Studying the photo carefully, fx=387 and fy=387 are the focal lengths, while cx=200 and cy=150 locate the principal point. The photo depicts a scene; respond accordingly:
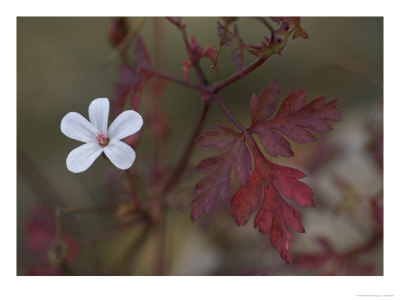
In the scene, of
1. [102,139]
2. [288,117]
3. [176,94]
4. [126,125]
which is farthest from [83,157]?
[176,94]

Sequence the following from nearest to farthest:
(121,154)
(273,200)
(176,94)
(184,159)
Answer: (121,154)
(273,200)
(184,159)
(176,94)

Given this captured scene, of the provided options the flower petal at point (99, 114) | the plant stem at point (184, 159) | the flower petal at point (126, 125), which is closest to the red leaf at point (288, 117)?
the plant stem at point (184, 159)

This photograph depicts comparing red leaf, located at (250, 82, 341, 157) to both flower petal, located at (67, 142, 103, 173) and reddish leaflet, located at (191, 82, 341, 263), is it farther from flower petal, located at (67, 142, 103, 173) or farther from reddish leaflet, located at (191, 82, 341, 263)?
flower petal, located at (67, 142, 103, 173)

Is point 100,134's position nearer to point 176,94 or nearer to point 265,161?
point 265,161

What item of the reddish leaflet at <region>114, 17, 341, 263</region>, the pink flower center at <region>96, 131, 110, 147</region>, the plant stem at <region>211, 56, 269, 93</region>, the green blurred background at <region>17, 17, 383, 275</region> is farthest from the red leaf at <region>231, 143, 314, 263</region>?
the green blurred background at <region>17, 17, 383, 275</region>

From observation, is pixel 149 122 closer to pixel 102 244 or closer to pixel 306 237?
pixel 102 244
